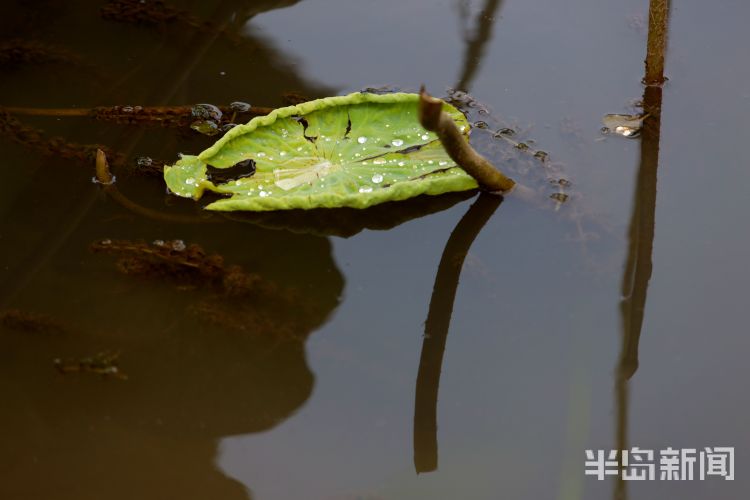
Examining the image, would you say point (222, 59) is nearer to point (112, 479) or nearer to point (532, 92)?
point (532, 92)

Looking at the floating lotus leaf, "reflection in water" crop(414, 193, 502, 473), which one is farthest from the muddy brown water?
the floating lotus leaf

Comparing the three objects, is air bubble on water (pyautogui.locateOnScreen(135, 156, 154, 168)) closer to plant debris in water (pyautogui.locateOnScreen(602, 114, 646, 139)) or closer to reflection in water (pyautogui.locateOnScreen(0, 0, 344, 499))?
reflection in water (pyautogui.locateOnScreen(0, 0, 344, 499))

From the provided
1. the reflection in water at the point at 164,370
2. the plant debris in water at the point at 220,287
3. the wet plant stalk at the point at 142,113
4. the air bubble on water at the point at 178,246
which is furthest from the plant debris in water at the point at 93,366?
the wet plant stalk at the point at 142,113

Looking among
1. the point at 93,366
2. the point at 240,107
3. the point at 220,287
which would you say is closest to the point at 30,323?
the point at 93,366

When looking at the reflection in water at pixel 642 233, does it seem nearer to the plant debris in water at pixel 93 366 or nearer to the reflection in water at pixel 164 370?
the reflection in water at pixel 164 370

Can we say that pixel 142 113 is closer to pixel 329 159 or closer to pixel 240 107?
pixel 240 107

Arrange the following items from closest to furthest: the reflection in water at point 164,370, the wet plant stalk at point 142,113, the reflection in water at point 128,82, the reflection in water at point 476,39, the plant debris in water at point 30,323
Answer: the reflection in water at point 164,370, the plant debris in water at point 30,323, the reflection in water at point 128,82, the wet plant stalk at point 142,113, the reflection in water at point 476,39

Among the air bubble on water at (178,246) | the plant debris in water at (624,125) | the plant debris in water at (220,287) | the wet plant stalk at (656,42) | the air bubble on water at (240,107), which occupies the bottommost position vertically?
the plant debris in water at (220,287)
